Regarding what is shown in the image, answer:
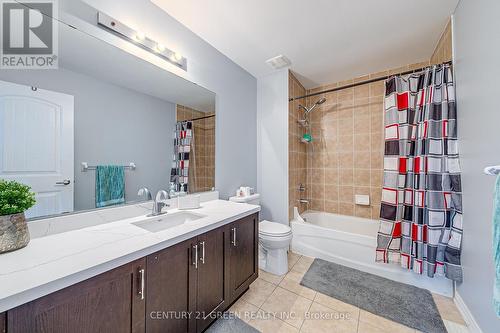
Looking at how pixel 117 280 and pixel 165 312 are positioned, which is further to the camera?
pixel 165 312

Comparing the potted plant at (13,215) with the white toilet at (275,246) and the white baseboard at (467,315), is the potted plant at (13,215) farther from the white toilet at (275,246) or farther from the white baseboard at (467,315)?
the white baseboard at (467,315)

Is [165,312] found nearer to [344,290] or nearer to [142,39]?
[344,290]

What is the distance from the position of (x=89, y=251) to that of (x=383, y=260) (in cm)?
235

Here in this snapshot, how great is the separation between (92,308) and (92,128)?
1.01 m

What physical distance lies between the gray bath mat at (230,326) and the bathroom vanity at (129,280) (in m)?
0.10

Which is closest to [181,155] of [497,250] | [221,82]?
[221,82]

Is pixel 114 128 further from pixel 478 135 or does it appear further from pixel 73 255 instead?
pixel 478 135

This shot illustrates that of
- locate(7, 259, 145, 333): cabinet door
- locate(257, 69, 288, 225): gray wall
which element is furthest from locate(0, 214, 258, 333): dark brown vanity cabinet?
locate(257, 69, 288, 225): gray wall

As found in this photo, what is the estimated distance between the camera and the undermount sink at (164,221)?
1.31 meters

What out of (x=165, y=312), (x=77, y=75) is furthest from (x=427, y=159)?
(x=77, y=75)

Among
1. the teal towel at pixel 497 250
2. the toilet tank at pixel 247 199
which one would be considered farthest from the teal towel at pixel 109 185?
the teal towel at pixel 497 250

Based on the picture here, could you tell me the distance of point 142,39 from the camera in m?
1.39

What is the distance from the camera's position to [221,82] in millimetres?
2102

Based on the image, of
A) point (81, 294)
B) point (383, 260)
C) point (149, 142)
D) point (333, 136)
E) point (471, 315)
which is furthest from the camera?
point (333, 136)
